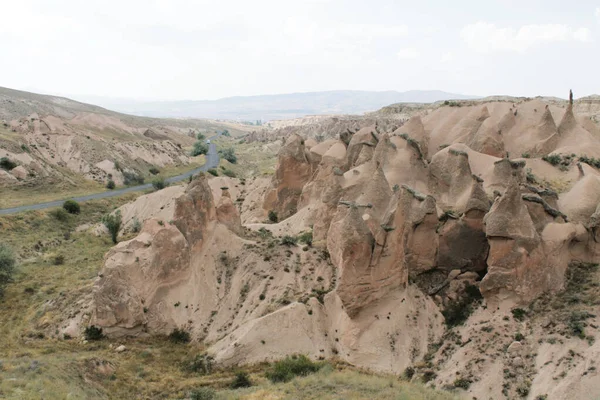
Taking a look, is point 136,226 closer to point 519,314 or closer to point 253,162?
point 519,314

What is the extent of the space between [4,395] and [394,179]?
78.0ft

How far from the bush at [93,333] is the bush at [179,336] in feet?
12.4

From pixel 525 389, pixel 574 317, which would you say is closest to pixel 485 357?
pixel 525 389

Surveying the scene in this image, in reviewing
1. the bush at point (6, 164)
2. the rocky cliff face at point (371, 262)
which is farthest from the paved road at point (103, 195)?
the rocky cliff face at point (371, 262)

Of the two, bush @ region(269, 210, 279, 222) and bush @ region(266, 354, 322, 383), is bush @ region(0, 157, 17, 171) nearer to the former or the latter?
bush @ region(269, 210, 279, 222)

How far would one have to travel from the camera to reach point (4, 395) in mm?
14844

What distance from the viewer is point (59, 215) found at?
49.8m

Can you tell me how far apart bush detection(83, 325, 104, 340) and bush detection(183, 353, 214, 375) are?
18.9 feet

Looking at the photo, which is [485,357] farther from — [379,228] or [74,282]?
[74,282]

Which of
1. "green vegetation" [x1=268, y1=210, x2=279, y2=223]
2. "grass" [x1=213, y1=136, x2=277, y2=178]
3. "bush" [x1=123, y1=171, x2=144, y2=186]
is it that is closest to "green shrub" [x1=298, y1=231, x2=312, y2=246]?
"green vegetation" [x1=268, y1=210, x2=279, y2=223]

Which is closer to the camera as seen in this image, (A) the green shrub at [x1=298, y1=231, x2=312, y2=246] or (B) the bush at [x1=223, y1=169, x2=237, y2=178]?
(A) the green shrub at [x1=298, y1=231, x2=312, y2=246]

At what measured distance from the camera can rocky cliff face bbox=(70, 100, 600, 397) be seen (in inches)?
837

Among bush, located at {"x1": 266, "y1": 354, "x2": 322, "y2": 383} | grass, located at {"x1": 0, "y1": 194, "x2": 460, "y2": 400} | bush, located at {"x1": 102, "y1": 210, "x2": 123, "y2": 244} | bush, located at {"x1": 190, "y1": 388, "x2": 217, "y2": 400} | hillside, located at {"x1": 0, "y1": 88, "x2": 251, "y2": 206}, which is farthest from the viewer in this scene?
hillside, located at {"x1": 0, "y1": 88, "x2": 251, "y2": 206}

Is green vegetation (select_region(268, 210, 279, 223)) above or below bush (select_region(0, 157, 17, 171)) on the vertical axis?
below
